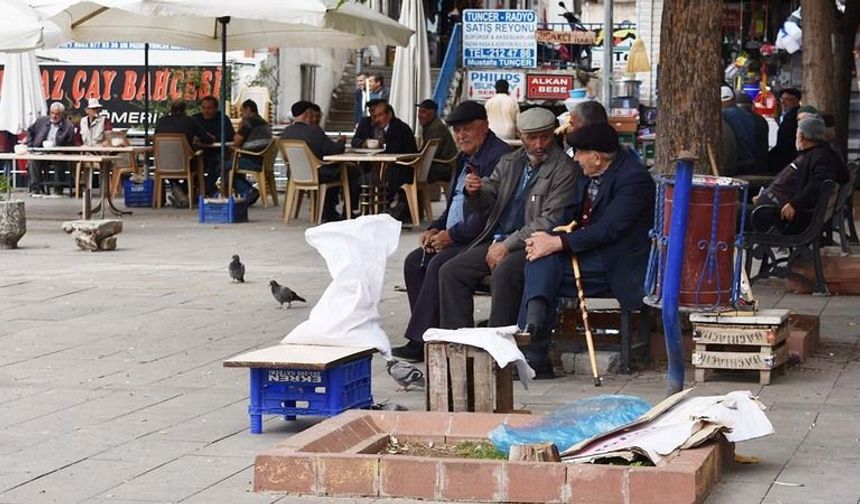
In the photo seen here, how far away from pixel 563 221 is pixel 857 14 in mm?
11903

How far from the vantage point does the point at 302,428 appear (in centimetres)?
788

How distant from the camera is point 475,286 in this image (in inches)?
375

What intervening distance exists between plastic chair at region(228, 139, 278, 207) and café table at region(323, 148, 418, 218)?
5.91 feet

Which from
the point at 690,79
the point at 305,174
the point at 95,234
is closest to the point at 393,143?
the point at 305,174

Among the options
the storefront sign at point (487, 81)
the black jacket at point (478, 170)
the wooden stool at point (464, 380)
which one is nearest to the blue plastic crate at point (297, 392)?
the wooden stool at point (464, 380)

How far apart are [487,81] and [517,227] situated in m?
17.4

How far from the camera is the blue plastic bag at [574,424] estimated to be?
22.5ft

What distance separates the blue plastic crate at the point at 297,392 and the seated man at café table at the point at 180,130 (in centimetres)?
1420

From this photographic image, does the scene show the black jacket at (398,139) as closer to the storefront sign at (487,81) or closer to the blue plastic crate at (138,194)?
the blue plastic crate at (138,194)

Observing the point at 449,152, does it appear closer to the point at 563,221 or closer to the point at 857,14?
the point at 857,14

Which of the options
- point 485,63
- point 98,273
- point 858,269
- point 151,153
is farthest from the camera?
point 485,63

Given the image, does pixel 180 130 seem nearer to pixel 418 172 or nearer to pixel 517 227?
pixel 418 172

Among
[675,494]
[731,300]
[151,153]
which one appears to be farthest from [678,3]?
[151,153]

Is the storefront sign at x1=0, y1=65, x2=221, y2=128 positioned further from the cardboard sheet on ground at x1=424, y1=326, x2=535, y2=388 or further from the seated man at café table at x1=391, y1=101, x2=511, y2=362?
the cardboard sheet on ground at x1=424, y1=326, x2=535, y2=388
